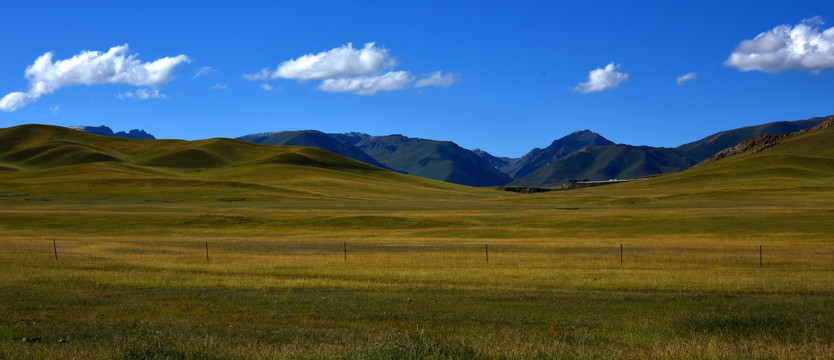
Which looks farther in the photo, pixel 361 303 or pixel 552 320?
pixel 361 303

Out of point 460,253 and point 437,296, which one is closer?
point 437,296

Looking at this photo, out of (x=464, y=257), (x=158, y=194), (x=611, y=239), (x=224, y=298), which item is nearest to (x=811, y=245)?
(x=611, y=239)

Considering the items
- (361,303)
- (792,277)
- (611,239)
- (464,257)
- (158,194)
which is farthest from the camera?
(158,194)

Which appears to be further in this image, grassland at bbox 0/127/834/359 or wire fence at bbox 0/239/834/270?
wire fence at bbox 0/239/834/270

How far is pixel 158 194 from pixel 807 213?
10235cm

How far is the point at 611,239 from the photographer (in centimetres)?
5775

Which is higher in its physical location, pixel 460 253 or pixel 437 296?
pixel 437 296

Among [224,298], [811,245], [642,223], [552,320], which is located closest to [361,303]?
[224,298]

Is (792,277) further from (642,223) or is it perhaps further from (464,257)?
(642,223)

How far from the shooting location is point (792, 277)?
95.8 feet

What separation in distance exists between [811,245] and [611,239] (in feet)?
48.2

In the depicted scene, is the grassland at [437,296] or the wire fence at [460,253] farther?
the wire fence at [460,253]

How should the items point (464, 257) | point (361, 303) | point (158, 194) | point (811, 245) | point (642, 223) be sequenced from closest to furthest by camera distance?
point (361, 303) → point (464, 257) → point (811, 245) → point (642, 223) → point (158, 194)

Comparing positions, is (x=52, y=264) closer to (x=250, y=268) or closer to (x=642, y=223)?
(x=250, y=268)
